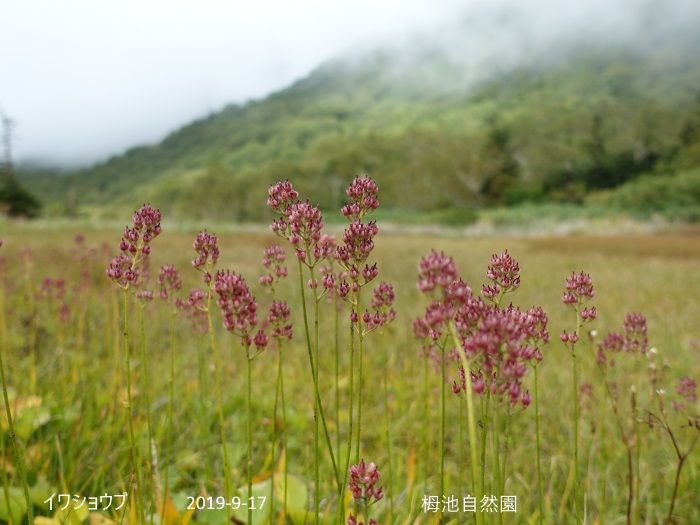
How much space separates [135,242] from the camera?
1487 mm

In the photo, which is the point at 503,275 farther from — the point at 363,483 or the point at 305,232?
the point at 363,483

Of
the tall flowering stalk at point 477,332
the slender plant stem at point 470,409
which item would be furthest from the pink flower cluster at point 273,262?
the slender plant stem at point 470,409


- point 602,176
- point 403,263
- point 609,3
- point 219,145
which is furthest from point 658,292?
point 609,3

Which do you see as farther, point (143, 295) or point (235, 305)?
point (143, 295)

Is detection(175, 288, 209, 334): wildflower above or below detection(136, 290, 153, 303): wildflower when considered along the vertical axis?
below

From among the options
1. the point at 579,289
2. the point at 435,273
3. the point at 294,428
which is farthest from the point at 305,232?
the point at 294,428

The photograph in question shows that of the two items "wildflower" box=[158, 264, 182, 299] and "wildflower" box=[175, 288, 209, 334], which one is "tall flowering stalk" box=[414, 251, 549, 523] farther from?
"wildflower" box=[158, 264, 182, 299]

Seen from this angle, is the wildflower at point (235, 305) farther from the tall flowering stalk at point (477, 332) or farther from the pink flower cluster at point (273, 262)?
the tall flowering stalk at point (477, 332)

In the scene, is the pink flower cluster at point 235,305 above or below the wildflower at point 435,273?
below

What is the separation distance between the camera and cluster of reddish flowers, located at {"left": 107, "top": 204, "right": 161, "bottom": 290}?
1.42m

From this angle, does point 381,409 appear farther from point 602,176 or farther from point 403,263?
point 602,176

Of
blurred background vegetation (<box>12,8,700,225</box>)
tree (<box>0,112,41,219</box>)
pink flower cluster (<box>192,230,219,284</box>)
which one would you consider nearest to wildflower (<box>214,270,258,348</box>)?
pink flower cluster (<box>192,230,219,284</box>)

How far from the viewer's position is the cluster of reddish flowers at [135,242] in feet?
4.66

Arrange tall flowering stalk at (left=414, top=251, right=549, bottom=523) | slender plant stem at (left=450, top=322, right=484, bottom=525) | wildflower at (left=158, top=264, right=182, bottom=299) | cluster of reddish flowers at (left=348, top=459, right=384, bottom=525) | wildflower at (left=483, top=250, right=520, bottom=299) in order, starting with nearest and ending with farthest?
slender plant stem at (left=450, top=322, right=484, bottom=525) < tall flowering stalk at (left=414, top=251, right=549, bottom=523) < cluster of reddish flowers at (left=348, top=459, right=384, bottom=525) < wildflower at (left=483, top=250, right=520, bottom=299) < wildflower at (left=158, top=264, right=182, bottom=299)
